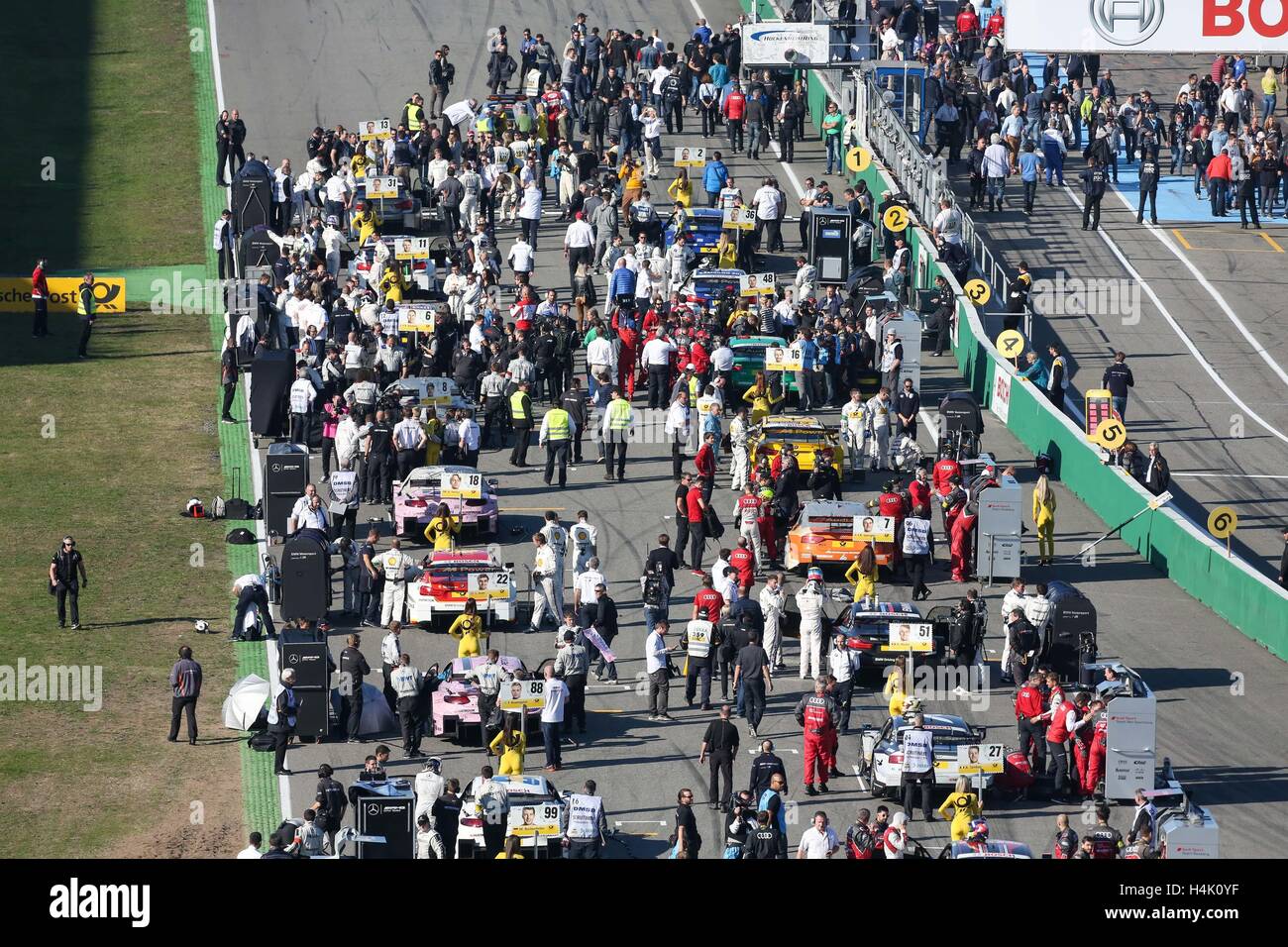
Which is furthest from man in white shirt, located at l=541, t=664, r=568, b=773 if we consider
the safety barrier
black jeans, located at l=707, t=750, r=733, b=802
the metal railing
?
the metal railing

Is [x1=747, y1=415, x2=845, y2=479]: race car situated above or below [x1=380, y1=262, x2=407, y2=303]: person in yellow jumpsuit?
below

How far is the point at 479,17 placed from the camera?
199 ft

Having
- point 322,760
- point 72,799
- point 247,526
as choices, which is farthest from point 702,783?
point 247,526

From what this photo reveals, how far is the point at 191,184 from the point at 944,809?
115ft

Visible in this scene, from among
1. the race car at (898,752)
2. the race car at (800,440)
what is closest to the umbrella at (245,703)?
the race car at (898,752)

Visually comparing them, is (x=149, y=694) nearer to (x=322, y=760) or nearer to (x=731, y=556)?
(x=322, y=760)

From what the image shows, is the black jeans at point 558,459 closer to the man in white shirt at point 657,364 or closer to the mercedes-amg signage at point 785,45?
the man in white shirt at point 657,364

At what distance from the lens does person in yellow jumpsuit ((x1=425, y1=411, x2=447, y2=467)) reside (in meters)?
33.4

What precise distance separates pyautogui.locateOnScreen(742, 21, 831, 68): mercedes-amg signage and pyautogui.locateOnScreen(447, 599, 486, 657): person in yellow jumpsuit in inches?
1035

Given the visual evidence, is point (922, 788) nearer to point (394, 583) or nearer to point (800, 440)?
point (394, 583)

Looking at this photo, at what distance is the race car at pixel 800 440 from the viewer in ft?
110

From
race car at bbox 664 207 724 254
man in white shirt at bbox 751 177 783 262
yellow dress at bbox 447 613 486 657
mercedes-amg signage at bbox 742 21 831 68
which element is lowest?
yellow dress at bbox 447 613 486 657

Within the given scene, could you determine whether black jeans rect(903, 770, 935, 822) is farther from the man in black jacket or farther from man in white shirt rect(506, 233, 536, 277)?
man in white shirt rect(506, 233, 536, 277)

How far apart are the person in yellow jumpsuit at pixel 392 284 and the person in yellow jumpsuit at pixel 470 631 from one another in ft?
45.9
